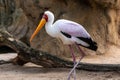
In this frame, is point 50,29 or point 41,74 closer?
point 50,29

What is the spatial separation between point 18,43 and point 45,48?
5.64ft

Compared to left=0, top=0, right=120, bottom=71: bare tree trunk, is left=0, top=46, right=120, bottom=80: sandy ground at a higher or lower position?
lower

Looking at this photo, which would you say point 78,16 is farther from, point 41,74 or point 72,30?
point 72,30

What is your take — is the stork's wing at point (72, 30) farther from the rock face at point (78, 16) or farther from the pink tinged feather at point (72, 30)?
the rock face at point (78, 16)

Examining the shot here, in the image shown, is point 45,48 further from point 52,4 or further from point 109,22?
point 109,22

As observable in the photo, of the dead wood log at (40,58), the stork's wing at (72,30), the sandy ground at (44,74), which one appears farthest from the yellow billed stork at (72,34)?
the dead wood log at (40,58)

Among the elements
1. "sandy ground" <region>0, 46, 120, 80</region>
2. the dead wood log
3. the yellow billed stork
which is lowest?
"sandy ground" <region>0, 46, 120, 80</region>

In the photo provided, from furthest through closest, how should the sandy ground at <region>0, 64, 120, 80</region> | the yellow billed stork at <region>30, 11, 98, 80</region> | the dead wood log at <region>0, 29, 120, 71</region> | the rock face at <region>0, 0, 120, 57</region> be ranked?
the rock face at <region>0, 0, 120, 57</region> → the dead wood log at <region>0, 29, 120, 71</region> → the sandy ground at <region>0, 64, 120, 80</region> → the yellow billed stork at <region>30, 11, 98, 80</region>

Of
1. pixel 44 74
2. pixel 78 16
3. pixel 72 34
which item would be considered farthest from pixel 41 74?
pixel 78 16

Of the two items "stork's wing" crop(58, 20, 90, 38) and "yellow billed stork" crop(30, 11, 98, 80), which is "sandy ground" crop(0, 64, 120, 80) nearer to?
"yellow billed stork" crop(30, 11, 98, 80)

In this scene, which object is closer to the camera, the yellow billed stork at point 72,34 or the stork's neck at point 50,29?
the yellow billed stork at point 72,34

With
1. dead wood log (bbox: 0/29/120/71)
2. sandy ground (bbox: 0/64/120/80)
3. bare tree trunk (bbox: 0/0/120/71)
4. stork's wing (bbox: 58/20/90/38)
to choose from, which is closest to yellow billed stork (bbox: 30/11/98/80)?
stork's wing (bbox: 58/20/90/38)

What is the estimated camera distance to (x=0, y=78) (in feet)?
20.9

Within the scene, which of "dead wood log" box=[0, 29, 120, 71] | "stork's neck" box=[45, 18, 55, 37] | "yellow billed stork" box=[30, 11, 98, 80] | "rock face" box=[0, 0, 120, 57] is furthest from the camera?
"rock face" box=[0, 0, 120, 57]
